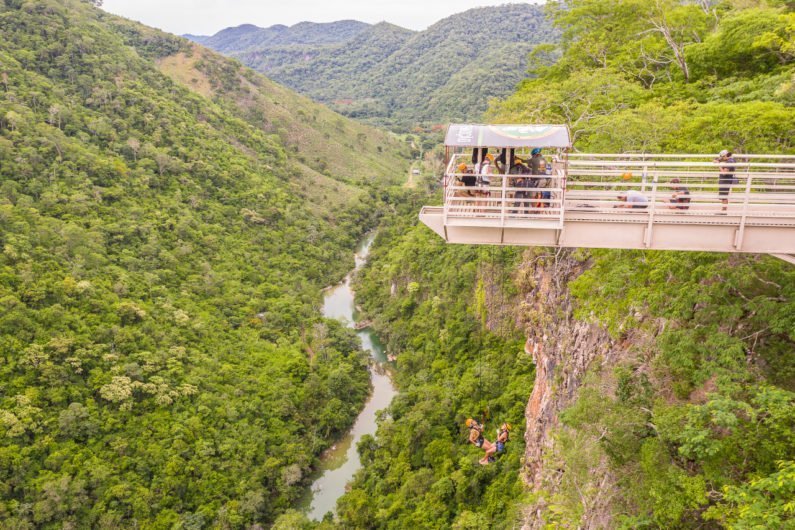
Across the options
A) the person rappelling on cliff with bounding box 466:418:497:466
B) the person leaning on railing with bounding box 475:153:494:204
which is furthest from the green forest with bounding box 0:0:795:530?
the person leaning on railing with bounding box 475:153:494:204

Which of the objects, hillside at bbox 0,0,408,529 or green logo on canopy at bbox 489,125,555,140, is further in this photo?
hillside at bbox 0,0,408,529

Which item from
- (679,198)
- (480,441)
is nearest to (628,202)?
(679,198)

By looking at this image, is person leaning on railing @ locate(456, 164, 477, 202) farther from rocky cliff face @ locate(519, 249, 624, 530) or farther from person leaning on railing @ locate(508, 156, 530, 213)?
rocky cliff face @ locate(519, 249, 624, 530)

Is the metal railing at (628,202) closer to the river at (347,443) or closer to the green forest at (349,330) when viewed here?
the green forest at (349,330)

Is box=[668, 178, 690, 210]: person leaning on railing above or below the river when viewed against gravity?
above

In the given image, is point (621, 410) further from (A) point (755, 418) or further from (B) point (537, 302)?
(B) point (537, 302)

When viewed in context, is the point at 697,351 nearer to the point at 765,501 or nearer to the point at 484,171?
the point at 765,501
